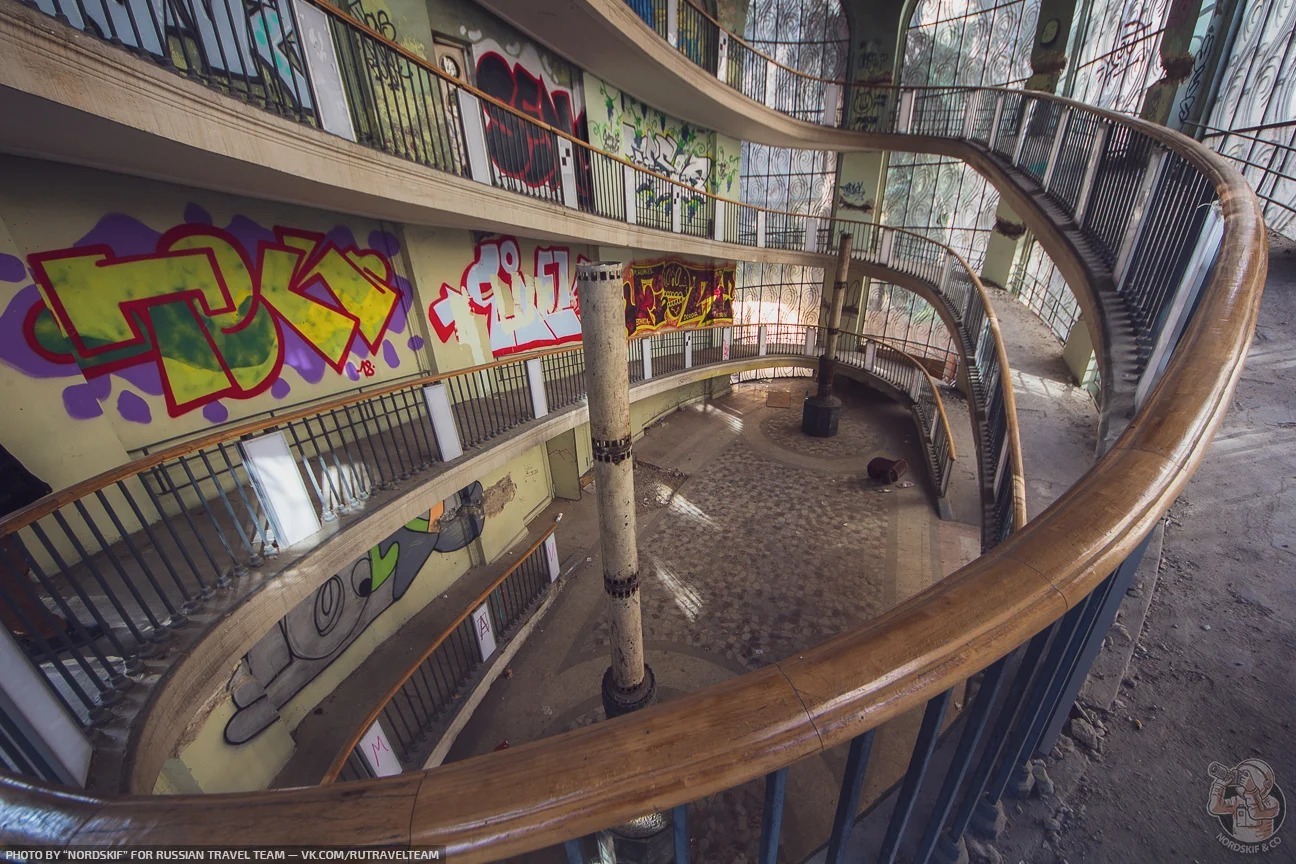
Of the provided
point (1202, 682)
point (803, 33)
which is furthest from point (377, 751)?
point (803, 33)

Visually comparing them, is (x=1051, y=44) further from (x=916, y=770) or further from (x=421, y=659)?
(x=421, y=659)

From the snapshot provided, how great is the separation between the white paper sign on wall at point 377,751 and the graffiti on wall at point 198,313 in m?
3.28

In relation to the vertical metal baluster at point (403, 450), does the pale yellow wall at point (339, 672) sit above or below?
below

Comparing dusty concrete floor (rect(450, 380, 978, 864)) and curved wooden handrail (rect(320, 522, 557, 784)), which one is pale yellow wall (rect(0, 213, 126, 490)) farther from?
dusty concrete floor (rect(450, 380, 978, 864))

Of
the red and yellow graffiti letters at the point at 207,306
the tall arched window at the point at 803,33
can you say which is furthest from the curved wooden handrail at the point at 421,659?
the tall arched window at the point at 803,33

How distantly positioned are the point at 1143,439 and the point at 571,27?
8061mm

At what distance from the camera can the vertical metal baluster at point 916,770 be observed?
34.2 inches

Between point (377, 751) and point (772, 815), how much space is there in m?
4.86

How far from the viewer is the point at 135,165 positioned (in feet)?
11.9

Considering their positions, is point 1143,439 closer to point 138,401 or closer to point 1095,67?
point 138,401

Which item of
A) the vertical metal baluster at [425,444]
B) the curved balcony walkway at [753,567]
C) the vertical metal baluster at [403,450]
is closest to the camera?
the vertical metal baluster at [403,450]

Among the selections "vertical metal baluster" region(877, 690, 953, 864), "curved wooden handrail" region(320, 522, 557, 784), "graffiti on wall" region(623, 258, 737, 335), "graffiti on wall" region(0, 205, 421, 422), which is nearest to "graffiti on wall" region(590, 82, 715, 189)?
"graffiti on wall" region(623, 258, 737, 335)

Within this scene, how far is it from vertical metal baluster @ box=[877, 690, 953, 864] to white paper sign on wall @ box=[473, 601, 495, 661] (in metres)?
5.53

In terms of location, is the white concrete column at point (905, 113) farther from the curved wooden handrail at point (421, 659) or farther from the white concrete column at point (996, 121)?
the curved wooden handrail at point (421, 659)
